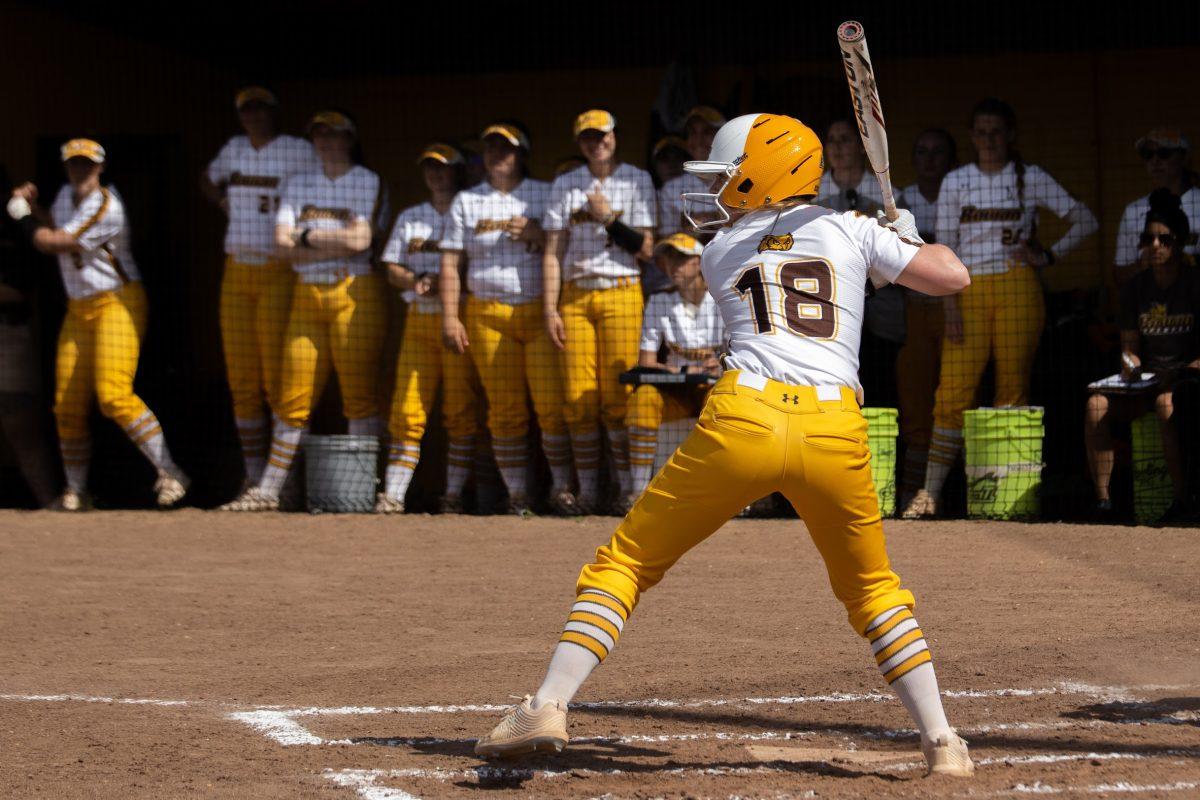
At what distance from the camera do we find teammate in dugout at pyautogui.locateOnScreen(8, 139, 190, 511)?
9797 millimetres

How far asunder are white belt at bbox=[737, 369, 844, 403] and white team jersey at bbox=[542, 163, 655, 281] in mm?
5053

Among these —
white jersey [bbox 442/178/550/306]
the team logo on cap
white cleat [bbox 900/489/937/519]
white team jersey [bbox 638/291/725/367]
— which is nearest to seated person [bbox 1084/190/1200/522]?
white cleat [bbox 900/489/937/519]

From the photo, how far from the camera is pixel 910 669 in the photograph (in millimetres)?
3895

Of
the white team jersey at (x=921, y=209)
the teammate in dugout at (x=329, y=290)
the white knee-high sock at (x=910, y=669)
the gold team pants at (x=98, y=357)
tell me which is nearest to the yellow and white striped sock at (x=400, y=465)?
the teammate in dugout at (x=329, y=290)

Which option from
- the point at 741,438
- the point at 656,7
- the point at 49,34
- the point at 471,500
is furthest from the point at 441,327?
the point at 741,438

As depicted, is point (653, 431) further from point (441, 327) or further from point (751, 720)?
point (751, 720)

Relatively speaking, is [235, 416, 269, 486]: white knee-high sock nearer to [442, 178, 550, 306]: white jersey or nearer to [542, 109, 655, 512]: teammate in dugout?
[442, 178, 550, 306]: white jersey

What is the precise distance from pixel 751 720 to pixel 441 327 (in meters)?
5.26

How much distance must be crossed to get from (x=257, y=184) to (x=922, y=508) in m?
4.69

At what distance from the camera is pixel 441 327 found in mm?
9508

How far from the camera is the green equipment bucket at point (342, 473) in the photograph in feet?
31.1

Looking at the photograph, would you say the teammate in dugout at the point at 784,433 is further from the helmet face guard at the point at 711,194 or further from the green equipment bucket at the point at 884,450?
the green equipment bucket at the point at 884,450

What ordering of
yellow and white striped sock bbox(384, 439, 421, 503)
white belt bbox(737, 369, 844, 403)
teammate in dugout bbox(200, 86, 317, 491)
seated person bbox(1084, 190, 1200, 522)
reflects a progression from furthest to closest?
teammate in dugout bbox(200, 86, 317, 491), yellow and white striped sock bbox(384, 439, 421, 503), seated person bbox(1084, 190, 1200, 522), white belt bbox(737, 369, 844, 403)

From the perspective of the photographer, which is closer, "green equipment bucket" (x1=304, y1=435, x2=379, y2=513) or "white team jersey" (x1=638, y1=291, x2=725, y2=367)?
"white team jersey" (x1=638, y1=291, x2=725, y2=367)
